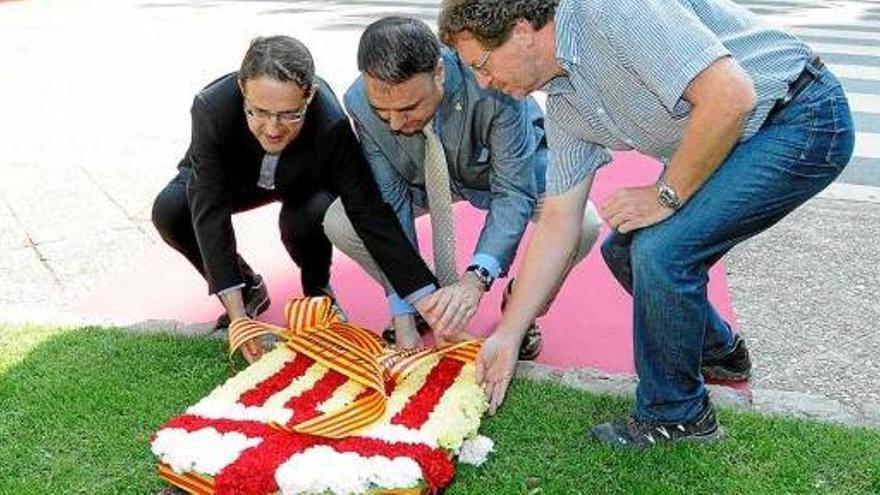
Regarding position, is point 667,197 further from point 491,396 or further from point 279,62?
point 279,62

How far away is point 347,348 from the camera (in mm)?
3117

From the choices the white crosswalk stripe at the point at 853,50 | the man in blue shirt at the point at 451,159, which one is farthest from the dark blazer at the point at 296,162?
the white crosswalk stripe at the point at 853,50

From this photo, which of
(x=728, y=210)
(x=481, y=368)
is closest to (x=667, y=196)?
(x=728, y=210)

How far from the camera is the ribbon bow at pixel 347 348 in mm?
2961

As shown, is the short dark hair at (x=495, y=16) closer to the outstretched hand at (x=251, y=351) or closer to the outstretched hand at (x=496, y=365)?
the outstretched hand at (x=496, y=365)

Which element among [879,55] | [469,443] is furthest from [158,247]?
[879,55]

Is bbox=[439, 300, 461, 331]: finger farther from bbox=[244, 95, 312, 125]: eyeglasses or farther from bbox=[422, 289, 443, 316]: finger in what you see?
bbox=[244, 95, 312, 125]: eyeglasses

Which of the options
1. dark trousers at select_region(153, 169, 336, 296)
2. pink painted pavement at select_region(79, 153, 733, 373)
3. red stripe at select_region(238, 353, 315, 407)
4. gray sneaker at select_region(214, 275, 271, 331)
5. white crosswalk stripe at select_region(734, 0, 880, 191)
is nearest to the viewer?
red stripe at select_region(238, 353, 315, 407)

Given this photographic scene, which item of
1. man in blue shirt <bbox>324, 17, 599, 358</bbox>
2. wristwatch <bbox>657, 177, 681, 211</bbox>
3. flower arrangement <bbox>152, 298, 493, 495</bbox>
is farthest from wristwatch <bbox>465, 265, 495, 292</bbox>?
wristwatch <bbox>657, 177, 681, 211</bbox>

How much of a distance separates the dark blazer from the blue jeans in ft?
2.78

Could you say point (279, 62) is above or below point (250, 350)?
above

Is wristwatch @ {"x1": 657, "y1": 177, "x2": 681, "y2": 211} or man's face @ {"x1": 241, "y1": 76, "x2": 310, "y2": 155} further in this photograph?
man's face @ {"x1": 241, "y1": 76, "x2": 310, "y2": 155}

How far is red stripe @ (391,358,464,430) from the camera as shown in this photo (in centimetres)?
274

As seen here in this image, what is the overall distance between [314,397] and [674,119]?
1.19 m
